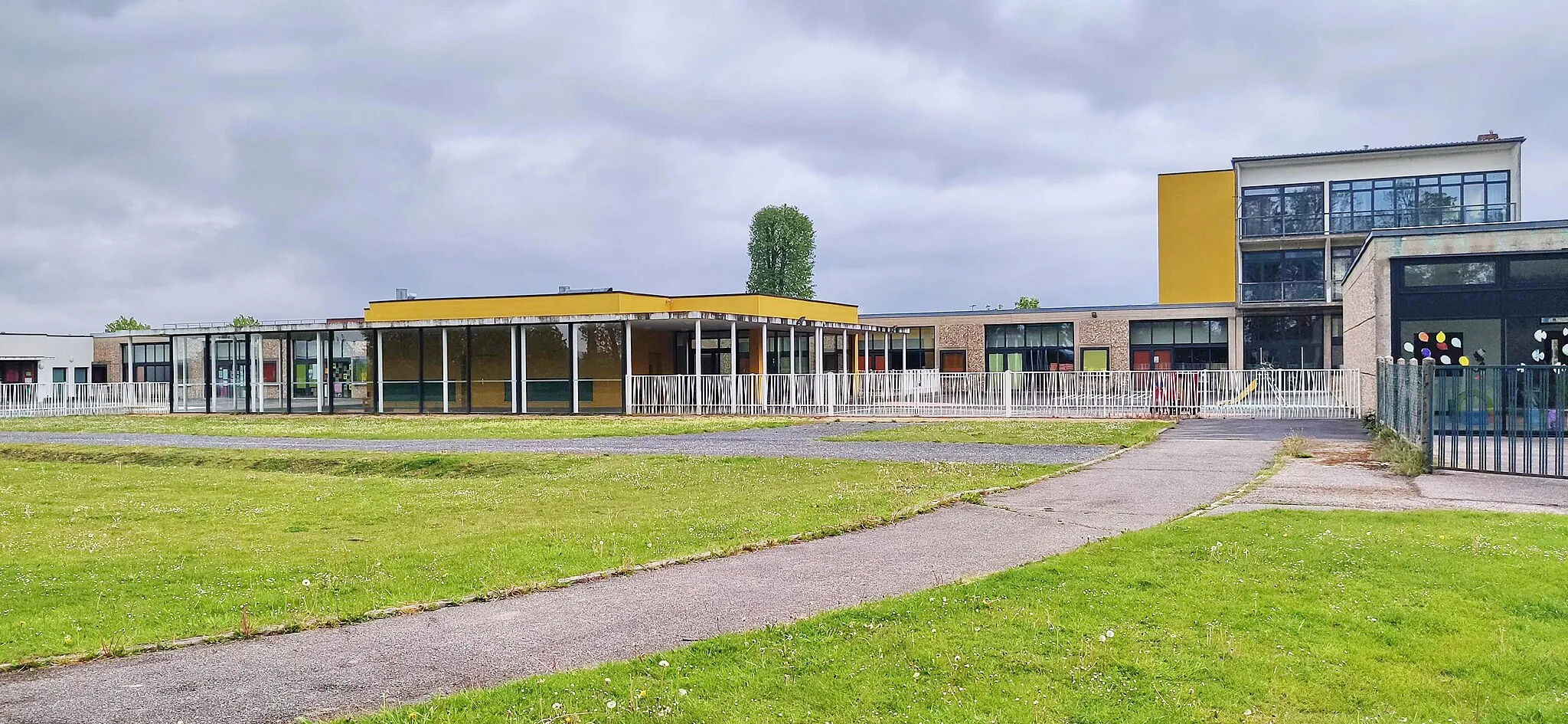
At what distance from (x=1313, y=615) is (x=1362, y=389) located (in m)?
23.9

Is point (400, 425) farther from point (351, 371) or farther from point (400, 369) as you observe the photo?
point (351, 371)

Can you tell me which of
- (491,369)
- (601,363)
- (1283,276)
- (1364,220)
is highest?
(1364,220)

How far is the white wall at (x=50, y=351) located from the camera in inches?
2344

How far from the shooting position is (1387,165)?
149ft

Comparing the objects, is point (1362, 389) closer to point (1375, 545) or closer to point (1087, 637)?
point (1375, 545)

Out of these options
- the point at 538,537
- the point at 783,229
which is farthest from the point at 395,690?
the point at 783,229

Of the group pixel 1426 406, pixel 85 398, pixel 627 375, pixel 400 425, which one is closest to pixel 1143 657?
pixel 1426 406

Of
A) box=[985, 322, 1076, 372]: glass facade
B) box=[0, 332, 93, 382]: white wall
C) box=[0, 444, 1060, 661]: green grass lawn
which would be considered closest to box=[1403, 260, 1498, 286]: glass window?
box=[0, 444, 1060, 661]: green grass lawn

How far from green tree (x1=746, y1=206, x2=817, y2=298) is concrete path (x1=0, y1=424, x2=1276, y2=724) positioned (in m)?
80.1

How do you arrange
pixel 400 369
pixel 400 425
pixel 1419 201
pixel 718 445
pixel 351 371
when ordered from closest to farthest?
pixel 718 445
pixel 400 425
pixel 400 369
pixel 351 371
pixel 1419 201

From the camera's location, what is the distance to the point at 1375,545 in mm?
8719

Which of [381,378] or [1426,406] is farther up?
[381,378]

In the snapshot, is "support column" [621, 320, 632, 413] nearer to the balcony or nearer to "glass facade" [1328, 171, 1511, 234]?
the balcony

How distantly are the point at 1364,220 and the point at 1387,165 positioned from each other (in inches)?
91.8
